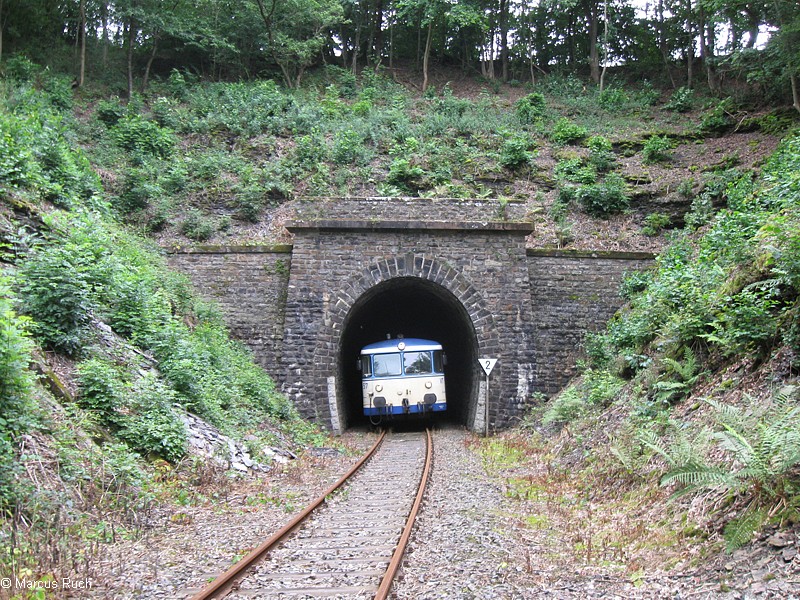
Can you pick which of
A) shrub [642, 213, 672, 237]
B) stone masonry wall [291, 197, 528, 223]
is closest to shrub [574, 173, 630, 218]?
shrub [642, 213, 672, 237]

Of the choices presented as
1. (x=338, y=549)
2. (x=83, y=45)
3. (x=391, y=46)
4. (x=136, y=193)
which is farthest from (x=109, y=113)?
(x=338, y=549)

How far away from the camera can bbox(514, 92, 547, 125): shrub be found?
28578 mm

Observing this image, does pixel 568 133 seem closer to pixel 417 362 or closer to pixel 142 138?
pixel 417 362

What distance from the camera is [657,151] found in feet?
78.3

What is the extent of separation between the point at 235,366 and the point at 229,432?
3984 mm

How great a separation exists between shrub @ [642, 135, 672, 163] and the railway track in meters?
17.6

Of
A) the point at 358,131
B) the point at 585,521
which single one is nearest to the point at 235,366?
the point at 585,521

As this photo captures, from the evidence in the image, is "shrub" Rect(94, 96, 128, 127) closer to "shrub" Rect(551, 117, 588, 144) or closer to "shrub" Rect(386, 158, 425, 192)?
"shrub" Rect(386, 158, 425, 192)

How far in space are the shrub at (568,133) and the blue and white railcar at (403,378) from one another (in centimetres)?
1158

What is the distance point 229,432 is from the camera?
35.8ft

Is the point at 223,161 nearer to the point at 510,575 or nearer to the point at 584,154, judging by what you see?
the point at 584,154

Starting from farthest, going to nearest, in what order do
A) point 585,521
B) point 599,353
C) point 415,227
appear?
point 415,227
point 599,353
point 585,521

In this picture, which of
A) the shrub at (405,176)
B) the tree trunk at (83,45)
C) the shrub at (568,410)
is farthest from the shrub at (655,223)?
the tree trunk at (83,45)

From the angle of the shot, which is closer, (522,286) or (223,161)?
(522,286)
